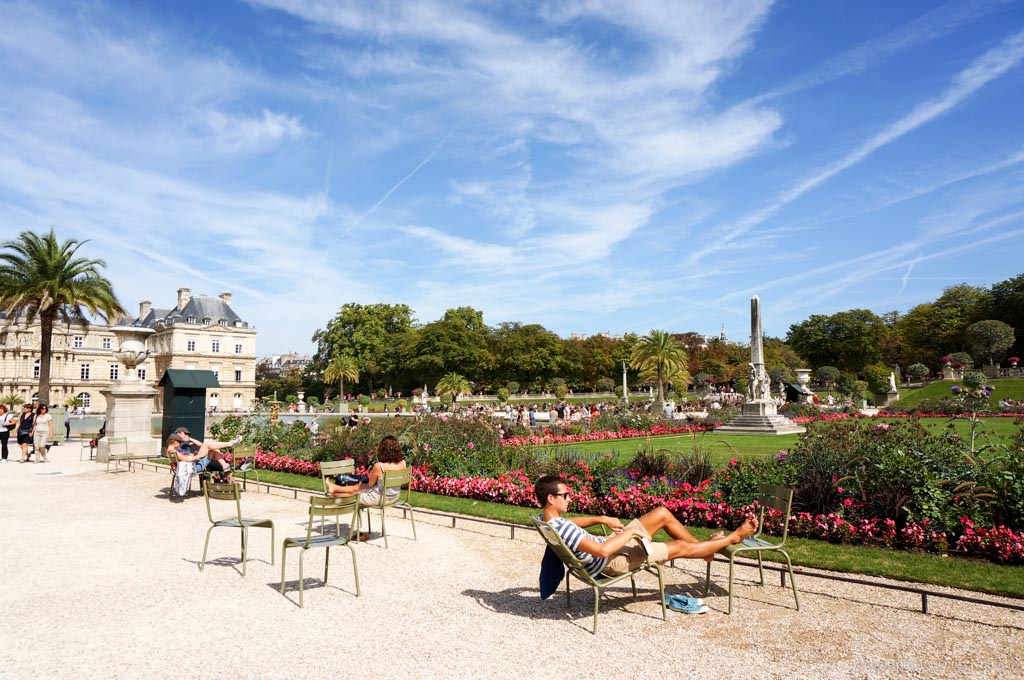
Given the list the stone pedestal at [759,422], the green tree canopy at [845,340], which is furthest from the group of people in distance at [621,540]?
the green tree canopy at [845,340]

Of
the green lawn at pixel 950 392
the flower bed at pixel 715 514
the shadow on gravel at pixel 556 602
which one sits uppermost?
the green lawn at pixel 950 392

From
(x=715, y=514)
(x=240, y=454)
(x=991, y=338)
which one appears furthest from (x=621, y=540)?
(x=991, y=338)

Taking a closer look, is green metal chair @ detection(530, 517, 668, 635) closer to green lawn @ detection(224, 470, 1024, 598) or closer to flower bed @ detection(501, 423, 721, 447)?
green lawn @ detection(224, 470, 1024, 598)

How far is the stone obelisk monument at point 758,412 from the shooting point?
25059 mm

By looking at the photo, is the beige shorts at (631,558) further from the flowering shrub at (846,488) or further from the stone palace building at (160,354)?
the stone palace building at (160,354)

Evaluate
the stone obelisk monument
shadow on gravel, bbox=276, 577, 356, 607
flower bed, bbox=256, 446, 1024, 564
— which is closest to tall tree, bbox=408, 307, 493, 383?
the stone obelisk monument

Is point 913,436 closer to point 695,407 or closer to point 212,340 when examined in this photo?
point 695,407

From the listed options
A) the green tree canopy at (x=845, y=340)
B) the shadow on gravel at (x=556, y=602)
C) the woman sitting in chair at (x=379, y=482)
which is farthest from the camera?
the green tree canopy at (x=845, y=340)

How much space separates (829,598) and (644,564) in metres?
1.69

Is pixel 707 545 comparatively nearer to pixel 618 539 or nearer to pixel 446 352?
pixel 618 539

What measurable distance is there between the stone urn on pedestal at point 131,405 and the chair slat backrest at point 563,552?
16.1 m

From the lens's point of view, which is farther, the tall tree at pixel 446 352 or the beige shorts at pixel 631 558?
the tall tree at pixel 446 352

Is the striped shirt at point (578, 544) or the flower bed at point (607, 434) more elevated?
the striped shirt at point (578, 544)

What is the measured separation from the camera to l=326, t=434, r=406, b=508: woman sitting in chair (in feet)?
26.1
